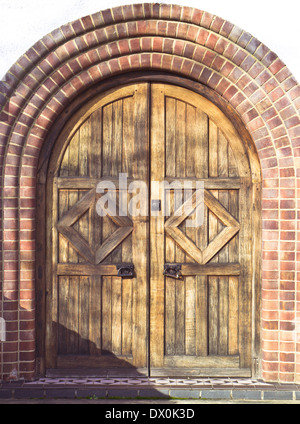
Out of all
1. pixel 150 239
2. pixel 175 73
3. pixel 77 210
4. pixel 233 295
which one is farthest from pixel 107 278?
pixel 175 73

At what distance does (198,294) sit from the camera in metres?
4.52

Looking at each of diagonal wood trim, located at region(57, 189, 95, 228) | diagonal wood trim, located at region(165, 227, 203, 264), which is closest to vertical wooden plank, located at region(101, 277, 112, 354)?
diagonal wood trim, located at region(57, 189, 95, 228)

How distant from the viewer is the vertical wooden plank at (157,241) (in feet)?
14.9

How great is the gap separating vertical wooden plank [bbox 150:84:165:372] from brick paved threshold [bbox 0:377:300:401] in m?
0.37

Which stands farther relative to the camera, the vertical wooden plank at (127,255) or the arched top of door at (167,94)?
the vertical wooden plank at (127,255)

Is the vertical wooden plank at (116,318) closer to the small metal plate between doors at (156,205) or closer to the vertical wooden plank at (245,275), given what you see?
the small metal plate between doors at (156,205)

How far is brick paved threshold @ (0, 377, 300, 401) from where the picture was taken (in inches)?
163

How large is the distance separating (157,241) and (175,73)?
1.64 m

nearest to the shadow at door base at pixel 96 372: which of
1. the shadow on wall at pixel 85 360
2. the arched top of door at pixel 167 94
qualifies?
the shadow on wall at pixel 85 360

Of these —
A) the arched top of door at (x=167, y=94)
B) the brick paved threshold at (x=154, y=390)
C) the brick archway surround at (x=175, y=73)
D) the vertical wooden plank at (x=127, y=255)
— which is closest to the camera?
the brick paved threshold at (x=154, y=390)

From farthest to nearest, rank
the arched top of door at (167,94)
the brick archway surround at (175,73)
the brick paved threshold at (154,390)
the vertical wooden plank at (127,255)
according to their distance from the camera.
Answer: the vertical wooden plank at (127,255) < the arched top of door at (167,94) < the brick archway surround at (175,73) < the brick paved threshold at (154,390)

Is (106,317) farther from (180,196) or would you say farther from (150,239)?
(180,196)

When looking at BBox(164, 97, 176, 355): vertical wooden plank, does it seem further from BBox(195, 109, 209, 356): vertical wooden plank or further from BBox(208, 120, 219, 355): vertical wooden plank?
BBox(208, 120, 219, 355): vertical wooden plank

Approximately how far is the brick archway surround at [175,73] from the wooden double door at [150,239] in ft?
0.77
